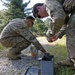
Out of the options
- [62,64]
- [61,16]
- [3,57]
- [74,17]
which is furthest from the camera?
[3,57]

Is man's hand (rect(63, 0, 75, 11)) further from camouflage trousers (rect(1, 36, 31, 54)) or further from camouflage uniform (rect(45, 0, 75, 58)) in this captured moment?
camouflage trousers (rect(1, 36, 31, 54))

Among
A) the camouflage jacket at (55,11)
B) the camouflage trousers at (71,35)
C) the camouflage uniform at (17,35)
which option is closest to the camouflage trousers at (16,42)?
the camouflage uniform at (17,35)

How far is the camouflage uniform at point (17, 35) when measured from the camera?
13.9 ft

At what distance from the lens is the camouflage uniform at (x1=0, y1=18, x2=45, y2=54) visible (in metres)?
4.24

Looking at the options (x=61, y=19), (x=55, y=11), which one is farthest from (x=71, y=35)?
(x=55, y=11)

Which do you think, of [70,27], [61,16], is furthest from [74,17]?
[61,16]

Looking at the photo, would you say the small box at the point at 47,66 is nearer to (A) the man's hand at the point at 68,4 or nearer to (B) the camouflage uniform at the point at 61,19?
(B) the camouflage uniform at the point at 61,19

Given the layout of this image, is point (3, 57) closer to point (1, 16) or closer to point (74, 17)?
point (74, 17)

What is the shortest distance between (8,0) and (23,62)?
1840cm

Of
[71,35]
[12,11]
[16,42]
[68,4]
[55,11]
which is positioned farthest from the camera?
[12,11]

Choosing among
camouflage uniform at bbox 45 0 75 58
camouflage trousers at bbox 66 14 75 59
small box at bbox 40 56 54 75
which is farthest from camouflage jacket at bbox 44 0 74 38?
small box at bbox 40 56 54 75

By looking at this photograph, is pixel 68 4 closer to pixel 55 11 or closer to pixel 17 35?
pixel 55 11

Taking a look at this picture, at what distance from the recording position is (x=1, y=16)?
22547 mm

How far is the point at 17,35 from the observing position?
443 centimetres
